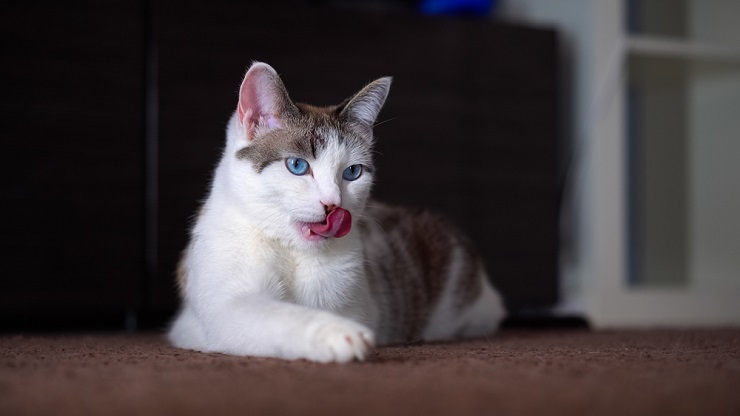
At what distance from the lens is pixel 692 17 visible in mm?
3172

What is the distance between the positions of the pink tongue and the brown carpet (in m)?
0.23

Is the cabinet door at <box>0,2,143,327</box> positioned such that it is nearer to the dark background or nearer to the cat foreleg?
the dark background

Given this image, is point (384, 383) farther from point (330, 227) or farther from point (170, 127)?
point (170, 127)

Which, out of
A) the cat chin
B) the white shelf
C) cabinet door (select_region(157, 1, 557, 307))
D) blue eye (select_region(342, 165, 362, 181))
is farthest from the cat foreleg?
the white shelf

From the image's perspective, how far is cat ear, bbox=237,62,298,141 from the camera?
1.45 metres

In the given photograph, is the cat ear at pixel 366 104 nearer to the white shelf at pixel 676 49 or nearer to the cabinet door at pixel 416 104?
the cabinet door at pixel 416 104

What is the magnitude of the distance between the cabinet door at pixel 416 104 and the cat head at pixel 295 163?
1012 mm

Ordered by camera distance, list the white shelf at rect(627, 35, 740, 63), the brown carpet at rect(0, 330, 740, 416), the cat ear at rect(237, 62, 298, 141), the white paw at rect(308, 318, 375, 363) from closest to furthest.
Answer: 1. the brown carpet at rect(0, 330, 740, 416)
2. the white paw at rect(308, 318, 375, 363)
3. the cat ear at rect(237, 62, 298, 141)
4. the white shelf at rect(627, 35, 740, 63)

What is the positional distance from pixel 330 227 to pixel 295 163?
14 centimetres

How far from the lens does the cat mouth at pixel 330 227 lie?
1.40m

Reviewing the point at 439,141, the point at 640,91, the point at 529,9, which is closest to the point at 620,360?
the point at 439,141

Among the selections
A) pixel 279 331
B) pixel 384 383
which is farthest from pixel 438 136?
pixel 384 383

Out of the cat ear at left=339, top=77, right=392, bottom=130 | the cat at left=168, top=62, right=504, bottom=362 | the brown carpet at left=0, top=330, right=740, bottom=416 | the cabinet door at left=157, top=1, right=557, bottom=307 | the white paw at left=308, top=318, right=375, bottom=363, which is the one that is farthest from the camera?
the cabinet door at left=157, top=1, right=557, bottom=307

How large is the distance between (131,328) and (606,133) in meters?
1.93
